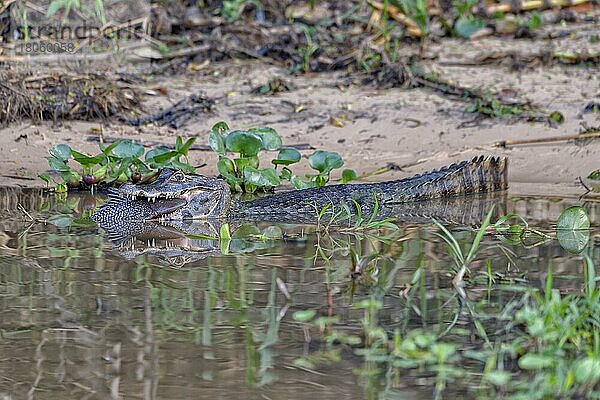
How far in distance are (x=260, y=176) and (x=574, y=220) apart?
68.4 inches

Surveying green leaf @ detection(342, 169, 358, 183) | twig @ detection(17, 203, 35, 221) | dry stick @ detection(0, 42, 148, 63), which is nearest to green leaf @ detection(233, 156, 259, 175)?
green leaf @ detection(342, 169, 358, 183)

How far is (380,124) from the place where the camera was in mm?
6859

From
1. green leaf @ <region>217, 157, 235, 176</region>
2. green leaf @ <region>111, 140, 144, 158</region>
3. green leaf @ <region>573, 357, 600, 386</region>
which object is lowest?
green leaf @ <region>573, 357, 600, 386</region>

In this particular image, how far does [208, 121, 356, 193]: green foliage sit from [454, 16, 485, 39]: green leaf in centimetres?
331

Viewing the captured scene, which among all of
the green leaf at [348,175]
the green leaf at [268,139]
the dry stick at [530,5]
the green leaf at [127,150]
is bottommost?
the green leaf at [348,175]

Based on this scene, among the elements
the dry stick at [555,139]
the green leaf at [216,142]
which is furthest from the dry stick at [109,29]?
the dry stick at [555,139]

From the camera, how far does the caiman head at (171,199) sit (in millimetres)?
5027

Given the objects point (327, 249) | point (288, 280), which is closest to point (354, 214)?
point (327, 249)

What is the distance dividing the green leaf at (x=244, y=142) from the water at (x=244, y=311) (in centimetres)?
81

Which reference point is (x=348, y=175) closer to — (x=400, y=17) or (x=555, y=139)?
(x=555, y=139)

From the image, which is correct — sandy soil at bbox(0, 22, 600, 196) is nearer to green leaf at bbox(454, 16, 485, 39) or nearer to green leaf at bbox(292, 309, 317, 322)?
green leaf at bbox(454, 16, 485, 39)

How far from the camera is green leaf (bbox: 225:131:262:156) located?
5.36 m

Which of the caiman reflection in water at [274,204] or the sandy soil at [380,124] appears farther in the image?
the sandy soil at [380,124]

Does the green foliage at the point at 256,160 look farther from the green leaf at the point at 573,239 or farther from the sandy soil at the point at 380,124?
the green leaf at the point at 573,239
